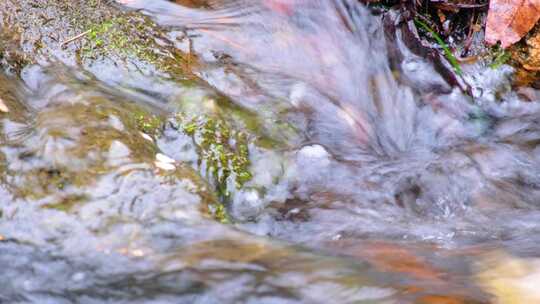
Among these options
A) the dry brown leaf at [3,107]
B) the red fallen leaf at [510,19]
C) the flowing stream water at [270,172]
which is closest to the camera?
the flowing stream water at [270,172]

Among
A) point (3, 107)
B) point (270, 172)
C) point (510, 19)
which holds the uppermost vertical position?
point (510, 19)

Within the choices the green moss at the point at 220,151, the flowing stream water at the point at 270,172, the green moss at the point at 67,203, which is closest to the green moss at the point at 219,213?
the flowing stream water at the point at 270,172

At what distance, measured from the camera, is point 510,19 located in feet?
12.8

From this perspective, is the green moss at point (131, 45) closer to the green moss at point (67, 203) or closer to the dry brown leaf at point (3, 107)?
the dry brown leaf at point (3, 107)

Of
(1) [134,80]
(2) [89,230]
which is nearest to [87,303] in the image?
(2) [89,230]

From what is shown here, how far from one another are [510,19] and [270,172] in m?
2.12

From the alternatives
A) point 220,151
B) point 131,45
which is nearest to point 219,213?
point 220,151

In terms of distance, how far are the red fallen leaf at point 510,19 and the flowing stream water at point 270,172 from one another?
0.26 m

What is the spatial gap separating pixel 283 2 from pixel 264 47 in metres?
0.44

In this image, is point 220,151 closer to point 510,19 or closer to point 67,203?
point 67,203

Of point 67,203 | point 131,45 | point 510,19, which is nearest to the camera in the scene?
point 67,203

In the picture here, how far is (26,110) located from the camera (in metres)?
2.73

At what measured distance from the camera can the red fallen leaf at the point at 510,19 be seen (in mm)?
3857

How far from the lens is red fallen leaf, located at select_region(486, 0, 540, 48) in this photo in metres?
3.86
